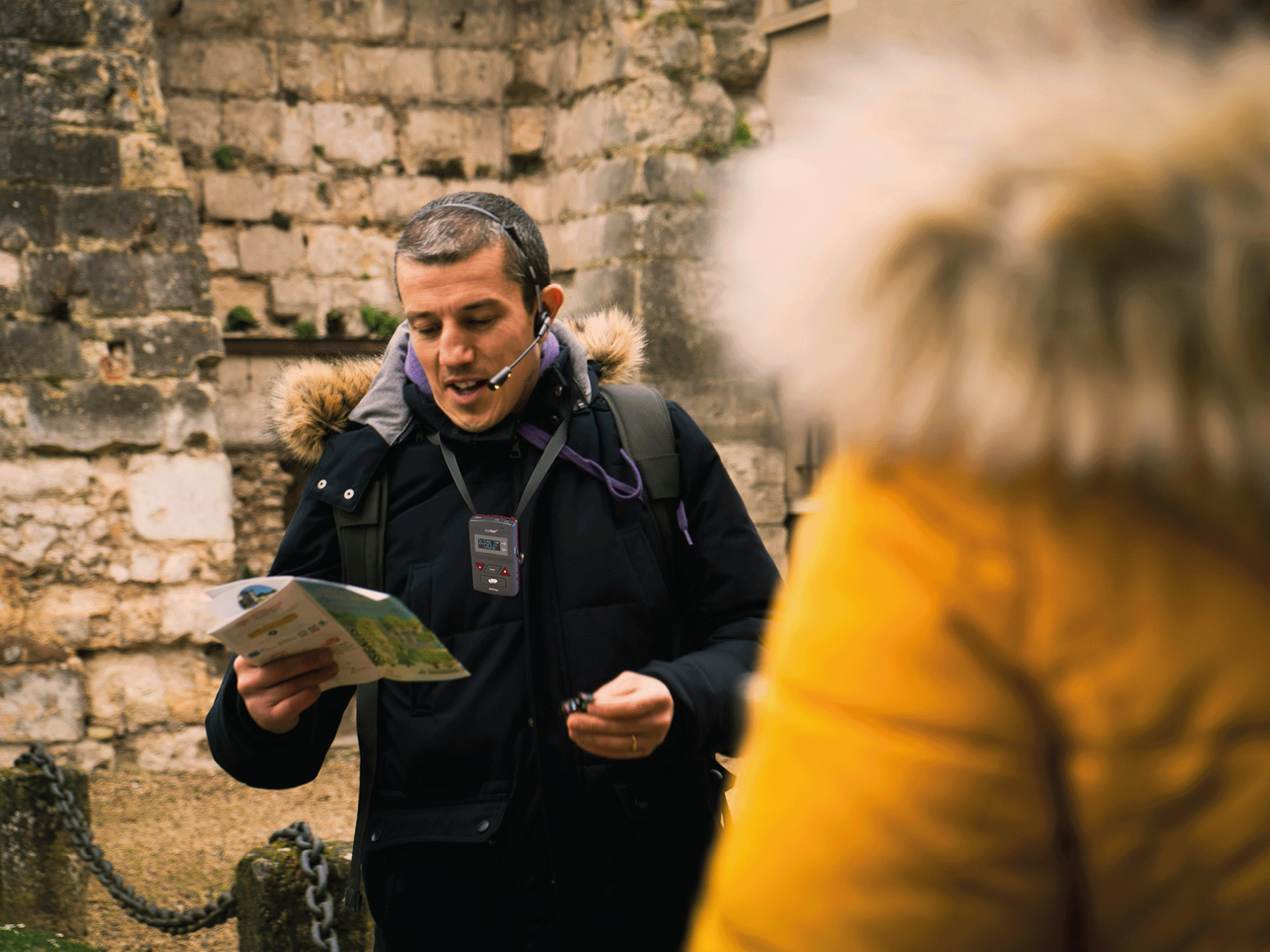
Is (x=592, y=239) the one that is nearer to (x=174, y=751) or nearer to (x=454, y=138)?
(x=454, y=138)

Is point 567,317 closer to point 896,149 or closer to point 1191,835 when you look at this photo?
point 896,149

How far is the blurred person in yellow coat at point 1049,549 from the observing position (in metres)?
0.67

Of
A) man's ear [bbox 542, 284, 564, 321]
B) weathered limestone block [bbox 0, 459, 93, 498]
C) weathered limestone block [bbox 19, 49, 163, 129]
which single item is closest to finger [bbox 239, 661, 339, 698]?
man's ear [bbox 542, 284, 564, 321]

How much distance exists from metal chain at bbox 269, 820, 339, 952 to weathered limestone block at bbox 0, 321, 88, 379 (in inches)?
157

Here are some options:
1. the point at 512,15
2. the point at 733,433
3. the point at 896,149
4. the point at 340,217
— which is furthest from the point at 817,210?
the point at 512,15

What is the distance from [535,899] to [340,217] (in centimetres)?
725

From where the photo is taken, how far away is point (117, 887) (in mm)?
3643

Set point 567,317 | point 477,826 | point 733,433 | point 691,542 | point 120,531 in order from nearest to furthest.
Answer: point 477,826 → point 691,542 → point 567,317 → point 120,531 → point 733,433

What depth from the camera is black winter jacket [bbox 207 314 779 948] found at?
1903 millimetres

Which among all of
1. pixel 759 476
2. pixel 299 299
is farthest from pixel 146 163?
pixel 759 476

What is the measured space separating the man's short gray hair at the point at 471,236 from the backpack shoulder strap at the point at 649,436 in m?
0.26

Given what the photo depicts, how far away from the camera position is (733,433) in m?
8.01

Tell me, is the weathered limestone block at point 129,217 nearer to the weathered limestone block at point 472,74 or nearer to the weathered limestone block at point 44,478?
the weathered limestone block at point 44,478

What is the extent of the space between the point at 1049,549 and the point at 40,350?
6473 millimetres
